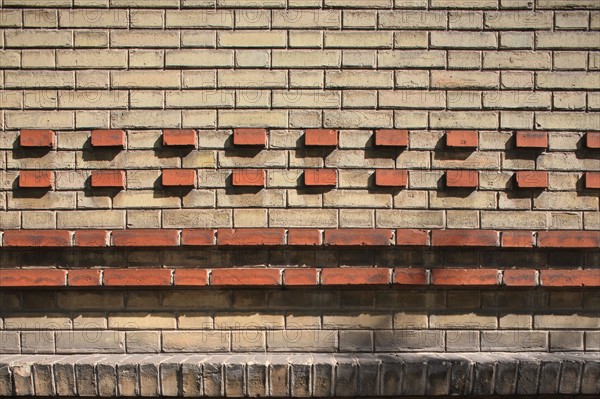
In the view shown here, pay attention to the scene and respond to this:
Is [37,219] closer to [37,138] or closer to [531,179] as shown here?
[37,138]

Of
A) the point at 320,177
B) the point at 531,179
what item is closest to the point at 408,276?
the point at 320,177

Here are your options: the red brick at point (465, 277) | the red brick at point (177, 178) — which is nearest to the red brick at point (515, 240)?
the red brick at point (465, 277)

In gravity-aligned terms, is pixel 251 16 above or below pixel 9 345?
above

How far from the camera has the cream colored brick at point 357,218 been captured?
7.62ft

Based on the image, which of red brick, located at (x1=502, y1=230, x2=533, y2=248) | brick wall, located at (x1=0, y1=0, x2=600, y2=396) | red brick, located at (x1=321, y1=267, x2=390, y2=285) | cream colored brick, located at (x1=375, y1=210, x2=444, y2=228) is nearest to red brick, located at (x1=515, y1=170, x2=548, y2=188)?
brick wall, located at (x1=0, y1=0, x2=600, y2=396)

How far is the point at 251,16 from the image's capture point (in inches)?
92.7

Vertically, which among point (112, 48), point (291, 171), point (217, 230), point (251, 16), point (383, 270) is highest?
point (251, 16)

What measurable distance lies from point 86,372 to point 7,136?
1.22m

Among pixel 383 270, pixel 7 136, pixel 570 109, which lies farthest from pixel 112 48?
pixel 570 109

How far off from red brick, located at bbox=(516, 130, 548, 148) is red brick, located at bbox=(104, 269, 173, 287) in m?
1.86

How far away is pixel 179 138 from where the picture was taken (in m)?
2.31

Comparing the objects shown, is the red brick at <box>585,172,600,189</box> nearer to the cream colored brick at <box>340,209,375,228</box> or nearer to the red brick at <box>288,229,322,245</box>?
the cream colored brick at <box>340,209,375,228</box>

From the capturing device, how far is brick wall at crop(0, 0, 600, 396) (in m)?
2.32

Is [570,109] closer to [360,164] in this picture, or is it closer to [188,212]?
[360,164]
